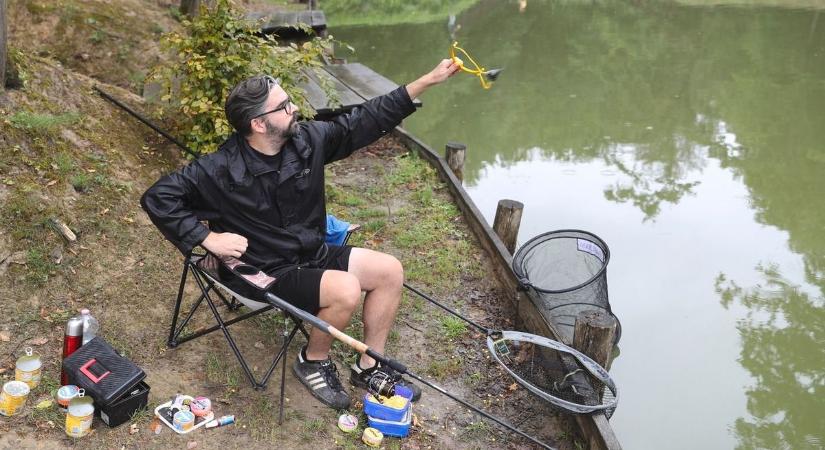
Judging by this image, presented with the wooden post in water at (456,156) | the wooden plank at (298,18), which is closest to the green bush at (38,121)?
the wooden post in water at (456,156)

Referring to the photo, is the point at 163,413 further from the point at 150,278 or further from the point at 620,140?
the point at 620,140

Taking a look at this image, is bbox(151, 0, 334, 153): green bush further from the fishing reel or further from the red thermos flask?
the fishing reel

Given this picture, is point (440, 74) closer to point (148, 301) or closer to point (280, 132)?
point (280, 132)

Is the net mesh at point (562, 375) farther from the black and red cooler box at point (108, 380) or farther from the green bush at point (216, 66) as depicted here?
the green bush at point (216, 66)

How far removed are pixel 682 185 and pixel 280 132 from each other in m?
5.70

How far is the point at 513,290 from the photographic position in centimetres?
465

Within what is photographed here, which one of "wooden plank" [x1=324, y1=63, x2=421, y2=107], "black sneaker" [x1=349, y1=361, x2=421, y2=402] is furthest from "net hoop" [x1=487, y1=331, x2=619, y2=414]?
"wooden plank" [x1=324, y1=63, x2=421, y2=107]

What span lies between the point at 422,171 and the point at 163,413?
409cm

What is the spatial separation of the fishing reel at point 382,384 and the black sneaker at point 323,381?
0.14 meters

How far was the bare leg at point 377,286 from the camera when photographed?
3.57m

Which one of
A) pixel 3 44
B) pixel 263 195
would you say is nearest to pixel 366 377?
pixel 263 195

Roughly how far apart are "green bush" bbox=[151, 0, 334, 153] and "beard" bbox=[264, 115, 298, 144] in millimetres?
1908

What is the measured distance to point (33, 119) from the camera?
4.55 metres

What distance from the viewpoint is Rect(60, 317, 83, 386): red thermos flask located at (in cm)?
326
